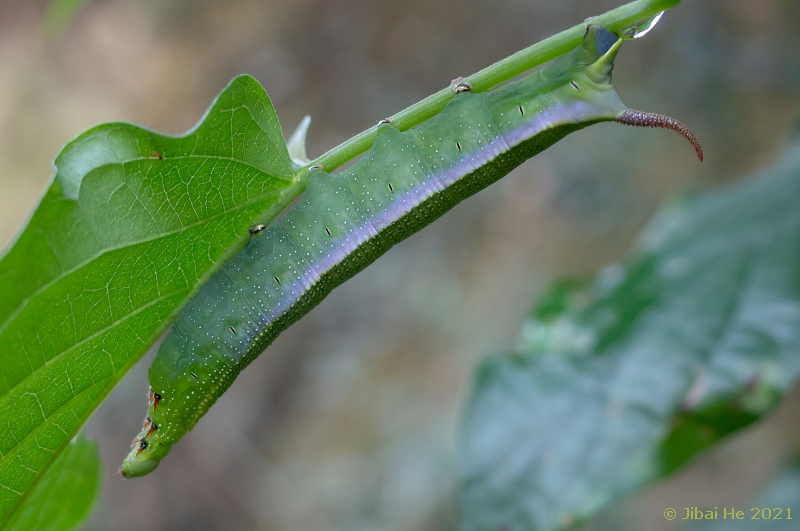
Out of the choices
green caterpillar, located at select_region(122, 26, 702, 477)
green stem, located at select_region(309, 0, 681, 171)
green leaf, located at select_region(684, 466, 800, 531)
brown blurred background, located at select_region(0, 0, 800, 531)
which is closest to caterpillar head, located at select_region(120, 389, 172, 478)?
green caterpillar, located at select_region(122, 26, 702, 477)

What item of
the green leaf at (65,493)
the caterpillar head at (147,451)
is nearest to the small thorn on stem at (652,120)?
the caterpillar head at (147,451)

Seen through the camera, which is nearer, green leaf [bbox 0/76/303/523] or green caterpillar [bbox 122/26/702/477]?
green leaf [bbox 0/76/303/523]

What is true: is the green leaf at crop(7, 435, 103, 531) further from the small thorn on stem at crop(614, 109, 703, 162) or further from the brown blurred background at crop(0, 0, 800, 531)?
the brown blurred background at crop(0, 0, 800, 531)

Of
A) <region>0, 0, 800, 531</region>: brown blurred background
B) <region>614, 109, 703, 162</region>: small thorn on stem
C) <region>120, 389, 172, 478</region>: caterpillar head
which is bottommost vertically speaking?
<region>120, 389, 172, 478</region>: caterpillar head

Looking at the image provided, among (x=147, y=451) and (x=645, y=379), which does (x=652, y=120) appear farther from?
(x=147, y=451)

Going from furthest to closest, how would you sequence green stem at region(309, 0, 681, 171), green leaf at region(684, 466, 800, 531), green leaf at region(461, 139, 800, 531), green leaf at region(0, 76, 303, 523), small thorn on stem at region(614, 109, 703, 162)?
green leaf at region(684, 466, 800, 531) < green leaf at region(461, 139, 800, 531) < small thorn on stem at region(614, 109, 703, 162) < green stem at region(309, 0, 681, 171) < green leaf at region(0, 76, 303, 523)

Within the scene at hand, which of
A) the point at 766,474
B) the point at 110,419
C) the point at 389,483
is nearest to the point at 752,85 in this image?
the point at 766,474

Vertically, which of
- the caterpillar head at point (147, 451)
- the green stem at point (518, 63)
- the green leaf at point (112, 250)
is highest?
the green stem at point (518, 63)

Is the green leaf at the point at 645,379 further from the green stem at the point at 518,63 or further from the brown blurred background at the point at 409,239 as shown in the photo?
the brown blurred background at the point at 409,239
